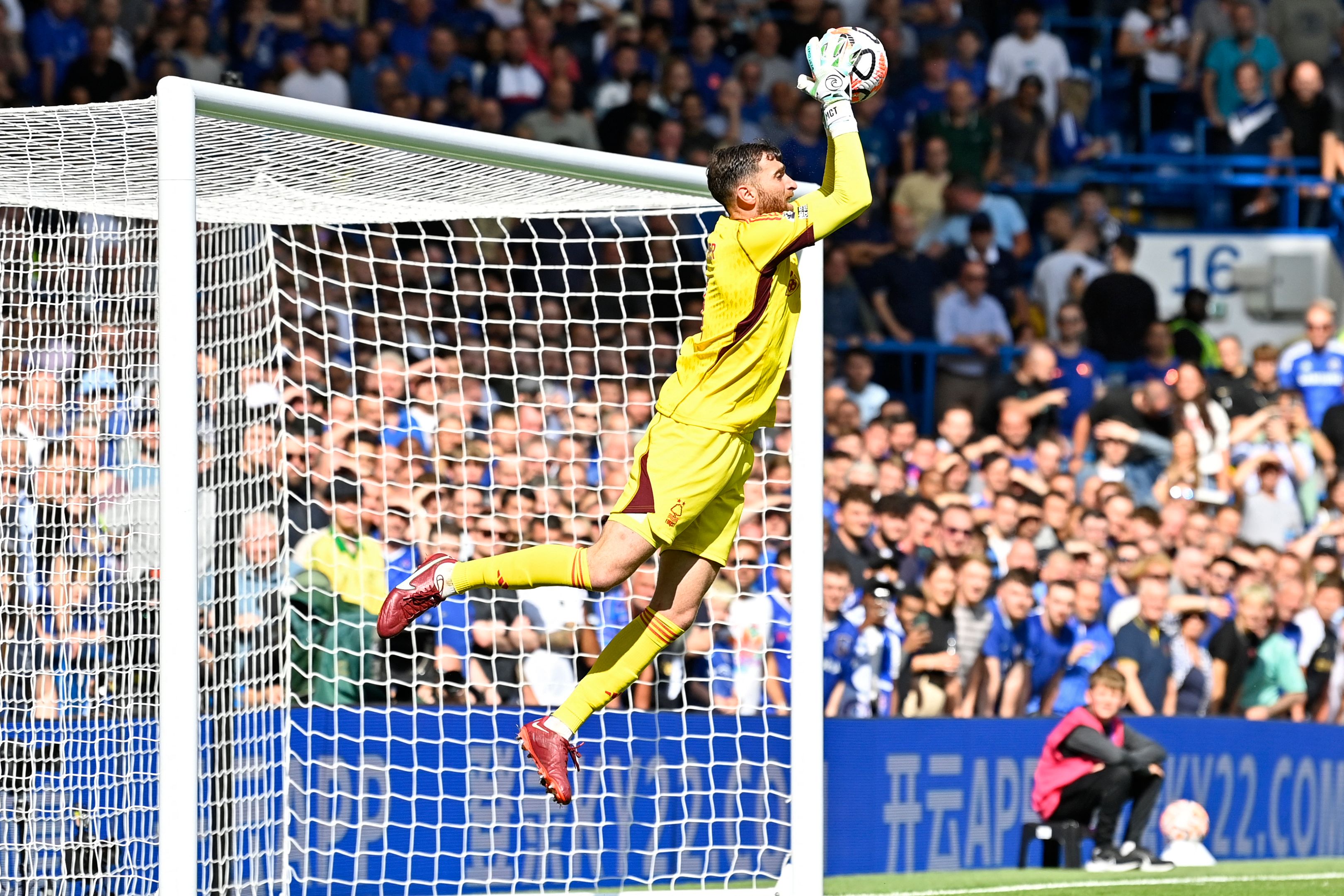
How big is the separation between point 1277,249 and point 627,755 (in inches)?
327

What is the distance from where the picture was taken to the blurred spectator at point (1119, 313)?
42.7 feet

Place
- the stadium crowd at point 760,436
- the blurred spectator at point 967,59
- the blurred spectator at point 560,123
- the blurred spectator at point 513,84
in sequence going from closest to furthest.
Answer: the stadium crowd at point 760,436 < the blurred spectator at point 560,123 < the blurred spectator at point 513,84 < the blurred spectator at point 967,59

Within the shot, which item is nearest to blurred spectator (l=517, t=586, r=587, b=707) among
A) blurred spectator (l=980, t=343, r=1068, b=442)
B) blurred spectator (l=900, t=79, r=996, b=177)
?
blurred spectator (l=980, t=343, r=1068, b=442)

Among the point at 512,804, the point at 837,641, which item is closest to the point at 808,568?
the point at 512,804

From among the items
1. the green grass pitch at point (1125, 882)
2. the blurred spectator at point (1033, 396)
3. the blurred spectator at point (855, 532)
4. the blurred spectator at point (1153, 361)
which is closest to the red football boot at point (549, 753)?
the green grass pitch at point (1125, 882)

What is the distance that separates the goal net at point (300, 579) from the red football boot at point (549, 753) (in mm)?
996

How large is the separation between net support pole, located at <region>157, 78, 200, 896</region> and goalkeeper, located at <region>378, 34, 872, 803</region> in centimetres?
75

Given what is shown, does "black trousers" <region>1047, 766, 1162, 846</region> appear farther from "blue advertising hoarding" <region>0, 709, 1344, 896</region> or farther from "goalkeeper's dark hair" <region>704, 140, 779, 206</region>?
"goalkeeper's dark hair" <region>704, 140, 779, 206</region>

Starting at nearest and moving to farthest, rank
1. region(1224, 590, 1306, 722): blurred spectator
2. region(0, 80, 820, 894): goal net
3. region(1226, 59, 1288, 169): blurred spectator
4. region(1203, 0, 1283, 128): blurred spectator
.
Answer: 1. region(0, 80, 820, 894): goal net
2. region(1224, 590, 1306, 722): blurred spectator
3. region(1226, 59, 1288, 169): blurred spectator
4. region(1203, 0, 1283, 128): blurred spectator

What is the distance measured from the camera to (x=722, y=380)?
5.47 m

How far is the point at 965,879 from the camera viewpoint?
8250 millimetres

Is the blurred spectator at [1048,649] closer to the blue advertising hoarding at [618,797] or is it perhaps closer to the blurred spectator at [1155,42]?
the blue advertising hoarding at [618,797]

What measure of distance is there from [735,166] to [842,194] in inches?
14.0

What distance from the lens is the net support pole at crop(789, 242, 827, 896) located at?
6629 millimetres
